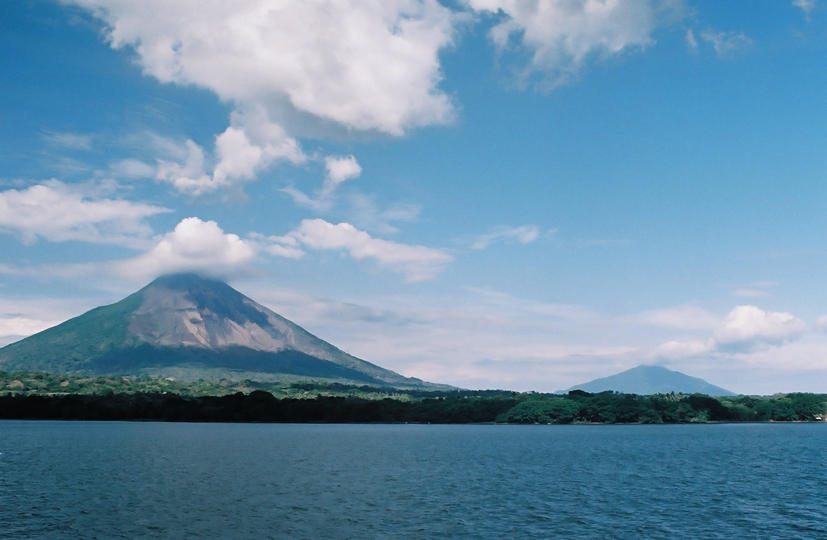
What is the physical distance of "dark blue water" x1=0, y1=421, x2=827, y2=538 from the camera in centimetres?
5900

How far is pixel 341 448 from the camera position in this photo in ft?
531

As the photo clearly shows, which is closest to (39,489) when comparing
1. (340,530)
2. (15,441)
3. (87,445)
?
(340,530)

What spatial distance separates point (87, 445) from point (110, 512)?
343 feet

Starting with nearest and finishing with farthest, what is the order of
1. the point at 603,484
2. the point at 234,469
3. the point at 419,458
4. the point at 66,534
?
the point at 66,534 < the point at 603,484 < the point at 234,469 < the point at 419,458

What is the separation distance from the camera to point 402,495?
7981cm

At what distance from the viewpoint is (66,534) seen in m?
54.9

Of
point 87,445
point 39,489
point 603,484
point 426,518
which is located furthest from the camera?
point 87,445

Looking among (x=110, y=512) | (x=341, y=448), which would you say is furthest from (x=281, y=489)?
(x=341, y=448)

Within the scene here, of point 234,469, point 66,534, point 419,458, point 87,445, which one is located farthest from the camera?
point 87,445

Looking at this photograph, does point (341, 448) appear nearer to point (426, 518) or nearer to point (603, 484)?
point (603, 484)

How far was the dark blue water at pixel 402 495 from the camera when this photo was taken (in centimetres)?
5900

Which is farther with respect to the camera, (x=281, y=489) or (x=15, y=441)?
(x=15, y=441)

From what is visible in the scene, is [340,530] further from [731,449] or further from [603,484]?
[731,449]

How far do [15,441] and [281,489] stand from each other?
11552 centimetres
